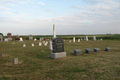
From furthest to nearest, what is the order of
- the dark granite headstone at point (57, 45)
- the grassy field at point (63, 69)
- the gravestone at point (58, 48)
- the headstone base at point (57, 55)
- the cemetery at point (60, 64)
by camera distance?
the dark granite headstone at point (57, 45)
the gravestone at point (58, 48)
the headstone base at point (57, 55)
the cemetery at point (60, 64)
the grassy field at point (63, 69)

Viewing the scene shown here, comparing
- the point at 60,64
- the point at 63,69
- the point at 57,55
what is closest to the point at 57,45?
the point at 57,55

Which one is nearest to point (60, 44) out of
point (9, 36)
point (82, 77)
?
point (82, 77)

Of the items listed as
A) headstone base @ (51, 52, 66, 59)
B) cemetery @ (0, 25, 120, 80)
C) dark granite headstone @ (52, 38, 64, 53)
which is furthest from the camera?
dark granite headstone @ (52, 38, 64, 53)

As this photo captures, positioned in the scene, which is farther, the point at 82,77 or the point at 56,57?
the point at 56,57

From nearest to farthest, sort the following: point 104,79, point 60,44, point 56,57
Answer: point 104,79 < point 56,57 < point 60,44

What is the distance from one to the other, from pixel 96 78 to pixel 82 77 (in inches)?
24.9

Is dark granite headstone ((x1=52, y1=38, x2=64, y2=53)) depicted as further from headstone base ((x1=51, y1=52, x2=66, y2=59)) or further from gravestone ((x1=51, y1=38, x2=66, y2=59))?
headstone base ((x1=51, y1=52, x2=66, y2=59))

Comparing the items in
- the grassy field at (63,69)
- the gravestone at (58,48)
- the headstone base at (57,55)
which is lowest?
the grassy field at (63,69)

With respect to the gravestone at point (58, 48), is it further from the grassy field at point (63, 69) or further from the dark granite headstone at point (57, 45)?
the grassy field at point (63, 69)

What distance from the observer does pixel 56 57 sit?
33.9ft

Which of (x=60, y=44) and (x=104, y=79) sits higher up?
(x=60, y=44)

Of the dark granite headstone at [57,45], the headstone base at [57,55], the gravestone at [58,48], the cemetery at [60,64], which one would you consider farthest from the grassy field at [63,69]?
the dark granite headstone at [57,45]

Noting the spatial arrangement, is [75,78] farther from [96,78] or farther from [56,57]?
[56,57]

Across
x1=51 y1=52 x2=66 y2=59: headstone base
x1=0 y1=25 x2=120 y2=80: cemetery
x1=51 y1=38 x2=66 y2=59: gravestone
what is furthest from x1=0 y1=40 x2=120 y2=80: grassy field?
x1=51 y1=38 x2=66 y2=59: gravestone
